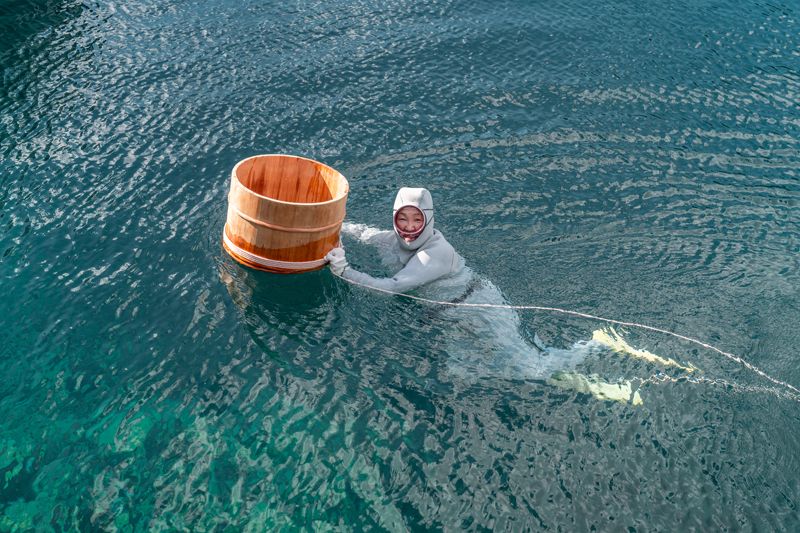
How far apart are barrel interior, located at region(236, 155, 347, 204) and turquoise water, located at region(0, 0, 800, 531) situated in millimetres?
1168

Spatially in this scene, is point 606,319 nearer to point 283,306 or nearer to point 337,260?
point 337,260

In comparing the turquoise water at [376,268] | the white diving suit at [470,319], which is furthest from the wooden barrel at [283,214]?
the turquoise water at [376,268]

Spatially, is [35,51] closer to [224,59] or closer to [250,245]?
Result: [224,59]

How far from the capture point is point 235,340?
1053cm

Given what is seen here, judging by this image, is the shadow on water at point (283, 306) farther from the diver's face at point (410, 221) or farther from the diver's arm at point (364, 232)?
the diver's face at point (410, 221)


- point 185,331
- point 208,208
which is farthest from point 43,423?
point 208,208

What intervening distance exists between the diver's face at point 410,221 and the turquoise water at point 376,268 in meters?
1.09

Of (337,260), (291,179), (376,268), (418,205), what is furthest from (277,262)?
(418,205)

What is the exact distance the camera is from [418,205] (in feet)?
34.1

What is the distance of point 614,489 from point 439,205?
6.02 metres

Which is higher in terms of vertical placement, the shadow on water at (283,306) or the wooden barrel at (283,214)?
the wooden barrel at (283,214)

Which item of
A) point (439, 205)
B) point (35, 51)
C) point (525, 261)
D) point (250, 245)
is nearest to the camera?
point (250, 245)

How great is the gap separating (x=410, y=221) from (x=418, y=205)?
0.24 m

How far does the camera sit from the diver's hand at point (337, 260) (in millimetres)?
10461
